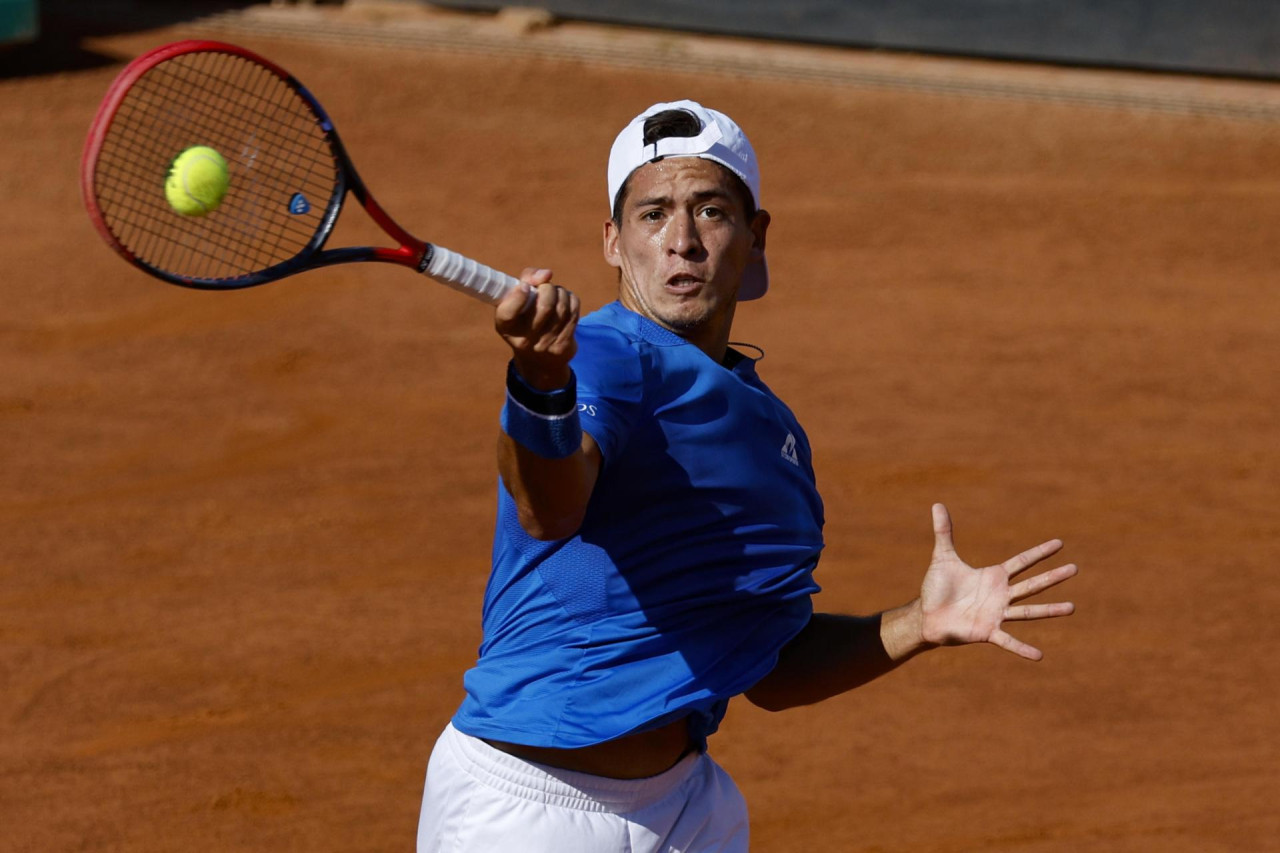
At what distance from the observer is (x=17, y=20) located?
41.4ft

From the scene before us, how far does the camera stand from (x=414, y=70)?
520 inches

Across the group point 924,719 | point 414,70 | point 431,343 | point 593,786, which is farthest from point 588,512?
point 414,70

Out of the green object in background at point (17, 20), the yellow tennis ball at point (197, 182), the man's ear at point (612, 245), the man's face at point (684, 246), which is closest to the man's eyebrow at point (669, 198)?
the man's face at point (684, 246)

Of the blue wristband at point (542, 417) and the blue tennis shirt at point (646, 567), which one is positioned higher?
the blue wristband at point (542, 417)

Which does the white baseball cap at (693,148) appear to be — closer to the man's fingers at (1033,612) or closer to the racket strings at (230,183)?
the racket strings at (230,183)

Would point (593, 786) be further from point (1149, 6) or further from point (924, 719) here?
point (1149, 6)

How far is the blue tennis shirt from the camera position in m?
3.03

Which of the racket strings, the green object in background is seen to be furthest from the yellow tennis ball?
the green object in background

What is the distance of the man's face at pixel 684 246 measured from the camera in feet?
10.9

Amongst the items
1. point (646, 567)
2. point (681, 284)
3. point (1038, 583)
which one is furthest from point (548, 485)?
point (1038, 583)

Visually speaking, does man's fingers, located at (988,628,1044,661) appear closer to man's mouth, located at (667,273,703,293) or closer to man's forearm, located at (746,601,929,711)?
man's forearm, located at (746,601,929,711)

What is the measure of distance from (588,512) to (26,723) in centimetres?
380

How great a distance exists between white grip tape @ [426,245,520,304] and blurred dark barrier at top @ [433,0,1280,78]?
10.8 metres

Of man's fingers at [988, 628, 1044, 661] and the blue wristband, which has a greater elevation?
the blue wristband
